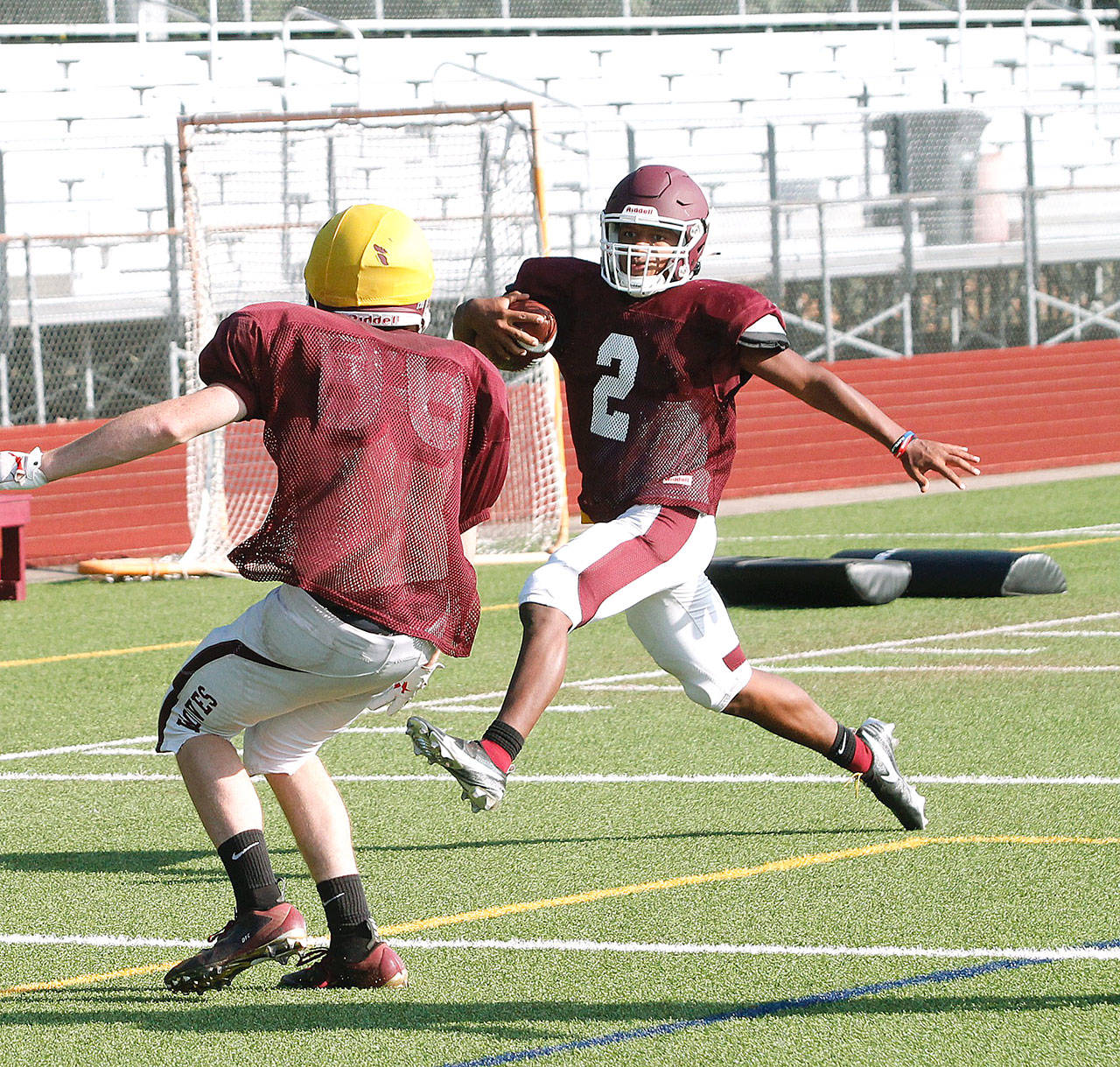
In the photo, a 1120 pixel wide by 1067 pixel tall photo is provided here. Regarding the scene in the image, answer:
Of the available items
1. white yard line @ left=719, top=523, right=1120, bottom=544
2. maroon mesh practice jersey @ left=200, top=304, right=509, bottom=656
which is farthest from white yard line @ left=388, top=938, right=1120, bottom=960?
white yard line @ left=719, top=523, right=1120, bottom=544

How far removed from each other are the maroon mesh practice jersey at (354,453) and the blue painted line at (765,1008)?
937 millimetres

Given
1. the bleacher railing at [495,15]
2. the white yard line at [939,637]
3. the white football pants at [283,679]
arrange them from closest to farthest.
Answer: the white football pants at [283,679]
the white yard line at [939,637]
the bleacher railing at [495,15]

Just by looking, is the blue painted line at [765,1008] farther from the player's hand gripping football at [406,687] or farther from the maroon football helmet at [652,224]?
the maroon football helmet at [652,224]

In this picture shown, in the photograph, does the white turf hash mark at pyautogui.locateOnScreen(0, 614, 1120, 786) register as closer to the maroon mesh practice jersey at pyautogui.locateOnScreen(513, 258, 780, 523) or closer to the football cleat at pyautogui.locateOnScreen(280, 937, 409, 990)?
the maroon mesh practice jersey at pyautogui.locateOnScreen(513, 258, 780, 523)

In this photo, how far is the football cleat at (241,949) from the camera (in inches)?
156

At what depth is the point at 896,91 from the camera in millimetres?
25031

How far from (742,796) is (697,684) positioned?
84 centimetres

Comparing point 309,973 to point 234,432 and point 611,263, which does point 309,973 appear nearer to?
point 611,263

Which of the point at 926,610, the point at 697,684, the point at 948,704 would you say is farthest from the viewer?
the point at 926,610

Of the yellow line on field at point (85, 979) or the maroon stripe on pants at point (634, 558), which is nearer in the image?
the yellow line on field at point (85, 979)

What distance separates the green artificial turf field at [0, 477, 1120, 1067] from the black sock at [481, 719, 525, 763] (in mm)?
488

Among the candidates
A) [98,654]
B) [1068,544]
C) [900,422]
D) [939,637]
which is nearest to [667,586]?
[939,637]

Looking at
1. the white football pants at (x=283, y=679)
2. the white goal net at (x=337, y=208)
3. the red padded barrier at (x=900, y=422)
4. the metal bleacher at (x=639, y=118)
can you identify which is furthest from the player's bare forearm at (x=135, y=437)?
the metal bleacher at (x=639, y=118)

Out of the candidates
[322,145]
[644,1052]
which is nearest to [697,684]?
[644,1052]
